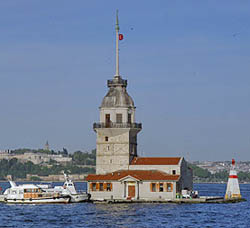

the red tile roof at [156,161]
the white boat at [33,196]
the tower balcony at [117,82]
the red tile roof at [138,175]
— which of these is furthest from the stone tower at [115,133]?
the white boat at [33,196]

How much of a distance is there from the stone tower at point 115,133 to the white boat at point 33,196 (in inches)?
243

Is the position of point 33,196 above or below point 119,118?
below

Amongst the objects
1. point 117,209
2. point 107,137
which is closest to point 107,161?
point 107,137

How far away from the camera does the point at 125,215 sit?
3556 inches

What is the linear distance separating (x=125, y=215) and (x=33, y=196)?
2252 cm

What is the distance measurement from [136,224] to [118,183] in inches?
912

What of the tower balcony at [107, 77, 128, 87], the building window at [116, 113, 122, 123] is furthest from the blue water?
the tower balcony at [107, 77, 128, 87]

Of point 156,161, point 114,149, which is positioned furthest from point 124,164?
point 156,161

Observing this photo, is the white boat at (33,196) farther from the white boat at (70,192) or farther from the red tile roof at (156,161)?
the red tile roof at (156,161)

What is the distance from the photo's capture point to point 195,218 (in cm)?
8856

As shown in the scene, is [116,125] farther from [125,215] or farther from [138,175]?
[125,215]

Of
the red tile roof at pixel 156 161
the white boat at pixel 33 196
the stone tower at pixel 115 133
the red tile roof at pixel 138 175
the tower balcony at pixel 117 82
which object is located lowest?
the white boat at pixel 33 196

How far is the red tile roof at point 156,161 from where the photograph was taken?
353 feet

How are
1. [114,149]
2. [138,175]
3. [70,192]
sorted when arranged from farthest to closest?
1. [70,192]
2. [114,149]
3. [138,175]
